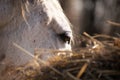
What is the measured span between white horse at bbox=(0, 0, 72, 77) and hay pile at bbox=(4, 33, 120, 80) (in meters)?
1.29

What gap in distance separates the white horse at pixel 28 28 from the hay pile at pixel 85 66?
1292 mm

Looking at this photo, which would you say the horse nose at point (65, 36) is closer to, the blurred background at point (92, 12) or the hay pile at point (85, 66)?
the hay pile at point (85, 66)

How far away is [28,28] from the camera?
13.7ft

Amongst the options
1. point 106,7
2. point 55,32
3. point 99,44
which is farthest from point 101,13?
point 99,44

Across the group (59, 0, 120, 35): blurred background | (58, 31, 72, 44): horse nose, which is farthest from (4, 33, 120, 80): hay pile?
(59, 0, 120, 35): blurred background

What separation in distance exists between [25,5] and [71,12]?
31.4 ft

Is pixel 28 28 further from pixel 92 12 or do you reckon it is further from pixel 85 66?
pixel 92 12

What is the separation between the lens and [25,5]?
4.12 metres

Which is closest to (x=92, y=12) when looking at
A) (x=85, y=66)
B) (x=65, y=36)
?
(x=65, y=36)

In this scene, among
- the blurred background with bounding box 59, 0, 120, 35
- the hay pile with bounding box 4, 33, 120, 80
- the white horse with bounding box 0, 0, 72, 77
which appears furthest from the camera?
the blurred background with bounding box 59, 0, 120, 35

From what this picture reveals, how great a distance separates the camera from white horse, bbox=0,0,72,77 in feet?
13.4

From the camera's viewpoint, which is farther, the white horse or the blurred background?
the blurred background

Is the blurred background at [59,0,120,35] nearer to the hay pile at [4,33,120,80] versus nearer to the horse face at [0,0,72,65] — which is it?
the horse face at [0,0,72,65]

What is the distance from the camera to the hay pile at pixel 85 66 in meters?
2.49
